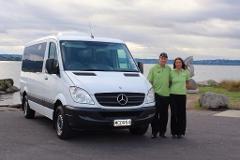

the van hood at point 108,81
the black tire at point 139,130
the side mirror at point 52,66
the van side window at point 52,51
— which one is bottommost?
the black tire at point 139,130

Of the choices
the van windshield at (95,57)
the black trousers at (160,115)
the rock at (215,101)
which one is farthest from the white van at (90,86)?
the rock at (215,101)

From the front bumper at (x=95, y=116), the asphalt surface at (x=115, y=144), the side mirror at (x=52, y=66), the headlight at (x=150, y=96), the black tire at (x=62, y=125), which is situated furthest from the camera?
the side mirror at (x=52, y=66)

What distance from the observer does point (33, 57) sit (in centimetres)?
1371

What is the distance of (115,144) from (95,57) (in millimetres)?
2103

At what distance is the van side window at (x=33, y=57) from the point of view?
1264 cm

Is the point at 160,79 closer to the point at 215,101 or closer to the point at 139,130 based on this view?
the point at 139,130

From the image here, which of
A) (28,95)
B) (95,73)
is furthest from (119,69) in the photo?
(28,95)

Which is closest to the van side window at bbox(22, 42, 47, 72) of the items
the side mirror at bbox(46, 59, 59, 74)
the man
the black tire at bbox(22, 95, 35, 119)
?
the black tire at bbox(22, 95, 35, 119)

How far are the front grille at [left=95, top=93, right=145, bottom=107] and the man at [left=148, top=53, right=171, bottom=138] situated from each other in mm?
833

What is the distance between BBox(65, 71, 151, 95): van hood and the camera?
32.7 feet

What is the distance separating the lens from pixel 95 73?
10.6m

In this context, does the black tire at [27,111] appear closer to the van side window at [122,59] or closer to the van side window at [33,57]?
the van side window at [33,57]

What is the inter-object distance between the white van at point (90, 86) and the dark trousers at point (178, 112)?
648mm

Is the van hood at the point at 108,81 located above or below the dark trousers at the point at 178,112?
above
